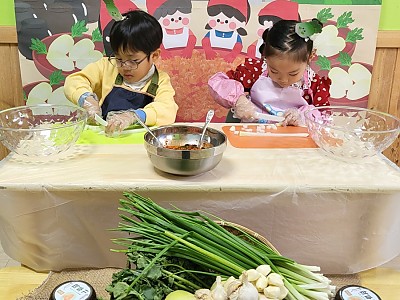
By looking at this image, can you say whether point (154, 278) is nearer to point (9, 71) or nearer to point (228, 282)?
point (228, 282)

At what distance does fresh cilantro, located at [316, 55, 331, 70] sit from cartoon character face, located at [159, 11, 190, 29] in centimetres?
70

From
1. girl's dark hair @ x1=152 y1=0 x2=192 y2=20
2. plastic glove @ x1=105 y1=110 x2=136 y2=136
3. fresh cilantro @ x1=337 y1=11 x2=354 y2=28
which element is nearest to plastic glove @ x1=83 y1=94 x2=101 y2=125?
plastic glove @ x1=105 y1=110 x2=136 y2=136

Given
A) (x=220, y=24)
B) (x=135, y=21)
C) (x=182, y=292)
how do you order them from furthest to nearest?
(x=220, y=24) < (x=135, y=21) < (x=182, y=292)

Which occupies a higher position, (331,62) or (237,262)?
(331,62)

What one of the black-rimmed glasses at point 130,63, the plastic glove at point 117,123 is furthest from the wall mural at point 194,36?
the plastic glove at point 117,123

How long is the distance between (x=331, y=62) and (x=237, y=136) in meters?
1.08

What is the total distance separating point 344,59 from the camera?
2.33m

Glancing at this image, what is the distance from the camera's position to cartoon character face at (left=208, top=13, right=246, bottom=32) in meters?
2.26

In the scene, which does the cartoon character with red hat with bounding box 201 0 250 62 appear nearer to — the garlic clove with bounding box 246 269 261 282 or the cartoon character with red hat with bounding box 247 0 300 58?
the cartoon character with red hat with bounding box 247 0 300 58

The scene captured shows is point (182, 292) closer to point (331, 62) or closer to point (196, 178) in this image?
point (196, 178)

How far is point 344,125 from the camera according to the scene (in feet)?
5.36

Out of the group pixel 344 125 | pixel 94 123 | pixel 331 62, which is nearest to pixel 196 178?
pixel 94 123

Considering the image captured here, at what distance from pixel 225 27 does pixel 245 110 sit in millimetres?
622

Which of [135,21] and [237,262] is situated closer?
[237,262]
